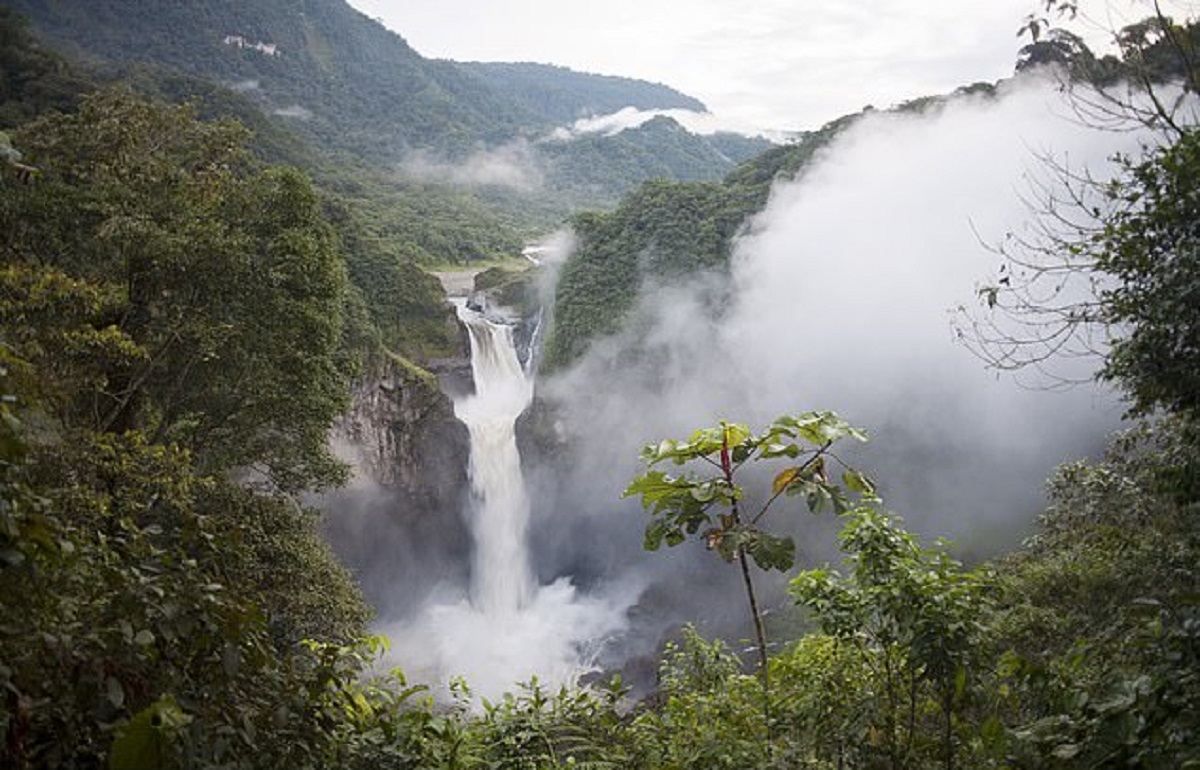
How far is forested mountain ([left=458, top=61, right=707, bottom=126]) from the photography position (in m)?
143

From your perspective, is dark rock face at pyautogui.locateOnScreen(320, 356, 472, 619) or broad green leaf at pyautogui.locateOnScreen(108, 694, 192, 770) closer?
broad green leaf at pyautogui.locateOnScreen(108, 694, 192, 770)

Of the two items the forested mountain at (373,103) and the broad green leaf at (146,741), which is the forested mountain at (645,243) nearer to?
the forested mountain at (373,103)

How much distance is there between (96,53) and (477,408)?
6838 cm

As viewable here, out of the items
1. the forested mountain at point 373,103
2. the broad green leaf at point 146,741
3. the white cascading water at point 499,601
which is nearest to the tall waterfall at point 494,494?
the white cascading water at point 499,601

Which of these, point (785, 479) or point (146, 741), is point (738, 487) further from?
point (146, 741)

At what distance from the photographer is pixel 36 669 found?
1.61m

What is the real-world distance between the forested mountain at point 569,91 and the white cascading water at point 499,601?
10985 centimetres

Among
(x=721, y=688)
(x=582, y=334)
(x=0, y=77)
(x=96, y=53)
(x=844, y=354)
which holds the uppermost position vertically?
(x=96, y=53)

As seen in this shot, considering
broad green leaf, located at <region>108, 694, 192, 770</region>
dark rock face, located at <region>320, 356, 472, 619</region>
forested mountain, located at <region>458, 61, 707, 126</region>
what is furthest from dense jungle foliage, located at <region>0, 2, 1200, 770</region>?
forested mountain, located at <region>458, 61, 707, 126</region>

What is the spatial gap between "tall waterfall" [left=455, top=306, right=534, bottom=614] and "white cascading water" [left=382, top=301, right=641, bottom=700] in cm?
3

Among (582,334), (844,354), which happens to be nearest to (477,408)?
(582,334)

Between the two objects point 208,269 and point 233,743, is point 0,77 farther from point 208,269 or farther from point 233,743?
point 233,743

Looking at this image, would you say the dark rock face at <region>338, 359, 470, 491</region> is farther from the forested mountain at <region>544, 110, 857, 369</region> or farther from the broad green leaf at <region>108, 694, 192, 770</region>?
the broad green leaf at <region>108, 694, 192, 770</region>

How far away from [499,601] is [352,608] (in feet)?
49.7
